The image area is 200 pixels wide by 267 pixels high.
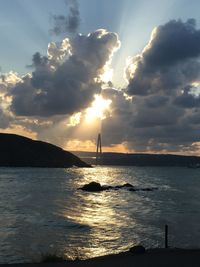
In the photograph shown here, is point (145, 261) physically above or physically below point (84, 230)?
above

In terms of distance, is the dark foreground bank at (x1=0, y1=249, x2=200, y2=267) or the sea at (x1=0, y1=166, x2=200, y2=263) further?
the sea at (x1=0, y1=166, x2=200, y2=263)

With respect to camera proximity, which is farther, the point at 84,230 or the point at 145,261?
the point at 84,230

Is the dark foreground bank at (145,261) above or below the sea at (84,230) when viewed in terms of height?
above

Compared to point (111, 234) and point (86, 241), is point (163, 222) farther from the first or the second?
point (86, 241)

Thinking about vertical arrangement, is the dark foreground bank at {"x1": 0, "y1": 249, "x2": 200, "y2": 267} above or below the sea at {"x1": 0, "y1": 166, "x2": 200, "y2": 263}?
above

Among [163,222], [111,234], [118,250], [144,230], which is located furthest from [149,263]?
[163,222]

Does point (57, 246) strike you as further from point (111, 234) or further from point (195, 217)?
point (195, 217)

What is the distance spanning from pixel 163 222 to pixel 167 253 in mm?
27776

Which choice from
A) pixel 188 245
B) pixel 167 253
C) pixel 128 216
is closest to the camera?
pixel 167 253

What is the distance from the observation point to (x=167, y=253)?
32312mm

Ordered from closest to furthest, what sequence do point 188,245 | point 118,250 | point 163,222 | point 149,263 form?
point 149,263, point 118,250, point 188,245, point 163,222

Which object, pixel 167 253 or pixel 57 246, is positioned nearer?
pixel 167 253

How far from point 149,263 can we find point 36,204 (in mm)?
53540

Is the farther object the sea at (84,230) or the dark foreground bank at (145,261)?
the sea at (84,230)
